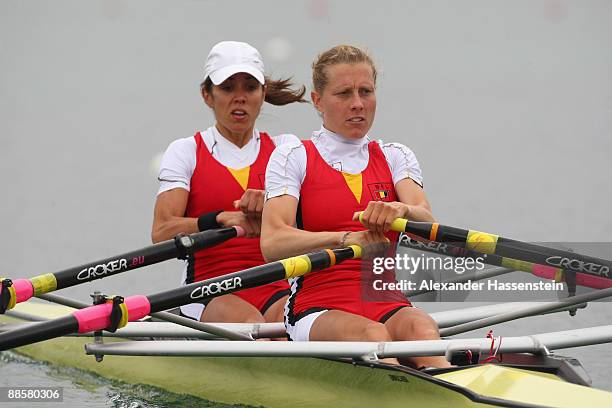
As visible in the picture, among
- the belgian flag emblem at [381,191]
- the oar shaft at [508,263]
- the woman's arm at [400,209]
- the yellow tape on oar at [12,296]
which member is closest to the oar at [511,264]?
the oar shaft at [508,263]

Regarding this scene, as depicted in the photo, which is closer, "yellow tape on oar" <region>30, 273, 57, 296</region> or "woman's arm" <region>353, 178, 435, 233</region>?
"woman's arm" <region>353, 178, 435, 233</region>

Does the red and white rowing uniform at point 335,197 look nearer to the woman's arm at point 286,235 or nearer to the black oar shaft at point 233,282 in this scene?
the woman's arm at point 286,235

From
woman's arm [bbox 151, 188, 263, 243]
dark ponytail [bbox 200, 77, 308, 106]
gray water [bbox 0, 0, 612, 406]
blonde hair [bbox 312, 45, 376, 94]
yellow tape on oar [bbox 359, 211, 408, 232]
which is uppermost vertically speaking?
gray water [bbox 0, 0, 612, 406]

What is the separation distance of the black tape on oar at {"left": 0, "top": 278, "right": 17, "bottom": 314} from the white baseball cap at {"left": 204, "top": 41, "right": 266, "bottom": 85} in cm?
131

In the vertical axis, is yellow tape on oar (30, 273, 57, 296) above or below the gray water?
below

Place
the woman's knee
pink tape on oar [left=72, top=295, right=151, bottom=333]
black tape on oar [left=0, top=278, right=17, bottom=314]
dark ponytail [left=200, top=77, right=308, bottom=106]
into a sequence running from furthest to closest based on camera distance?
1. dark ponytail [left=200, top=77, right=308, bottom=106]
2. black tape on oar [left=0, top=278, right=17, bottom=314]
3. the woman's knee
4. pink tape on oar [left=72, top=295, right=151, bottom=333]

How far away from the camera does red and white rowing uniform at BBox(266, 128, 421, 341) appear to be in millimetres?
4375

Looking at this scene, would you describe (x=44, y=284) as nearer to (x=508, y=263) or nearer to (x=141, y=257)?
(x=141, y=257)

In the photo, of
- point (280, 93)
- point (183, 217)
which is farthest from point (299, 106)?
point (183, 217)

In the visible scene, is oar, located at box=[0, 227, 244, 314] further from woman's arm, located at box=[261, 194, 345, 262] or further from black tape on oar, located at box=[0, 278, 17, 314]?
woman's arm, located at box=[261, 194, 345, 262]

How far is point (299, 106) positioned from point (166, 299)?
6.91 metres

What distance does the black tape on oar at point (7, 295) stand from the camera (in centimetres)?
486

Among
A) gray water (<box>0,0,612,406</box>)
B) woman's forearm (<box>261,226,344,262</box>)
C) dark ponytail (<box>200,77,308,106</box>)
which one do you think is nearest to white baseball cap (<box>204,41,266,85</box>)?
dark ponytail (<box>200,77,308,106</box>)

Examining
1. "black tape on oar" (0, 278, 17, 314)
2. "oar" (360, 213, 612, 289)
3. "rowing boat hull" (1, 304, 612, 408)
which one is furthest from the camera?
"black tape on oar" (0, 278, 17, 314)
